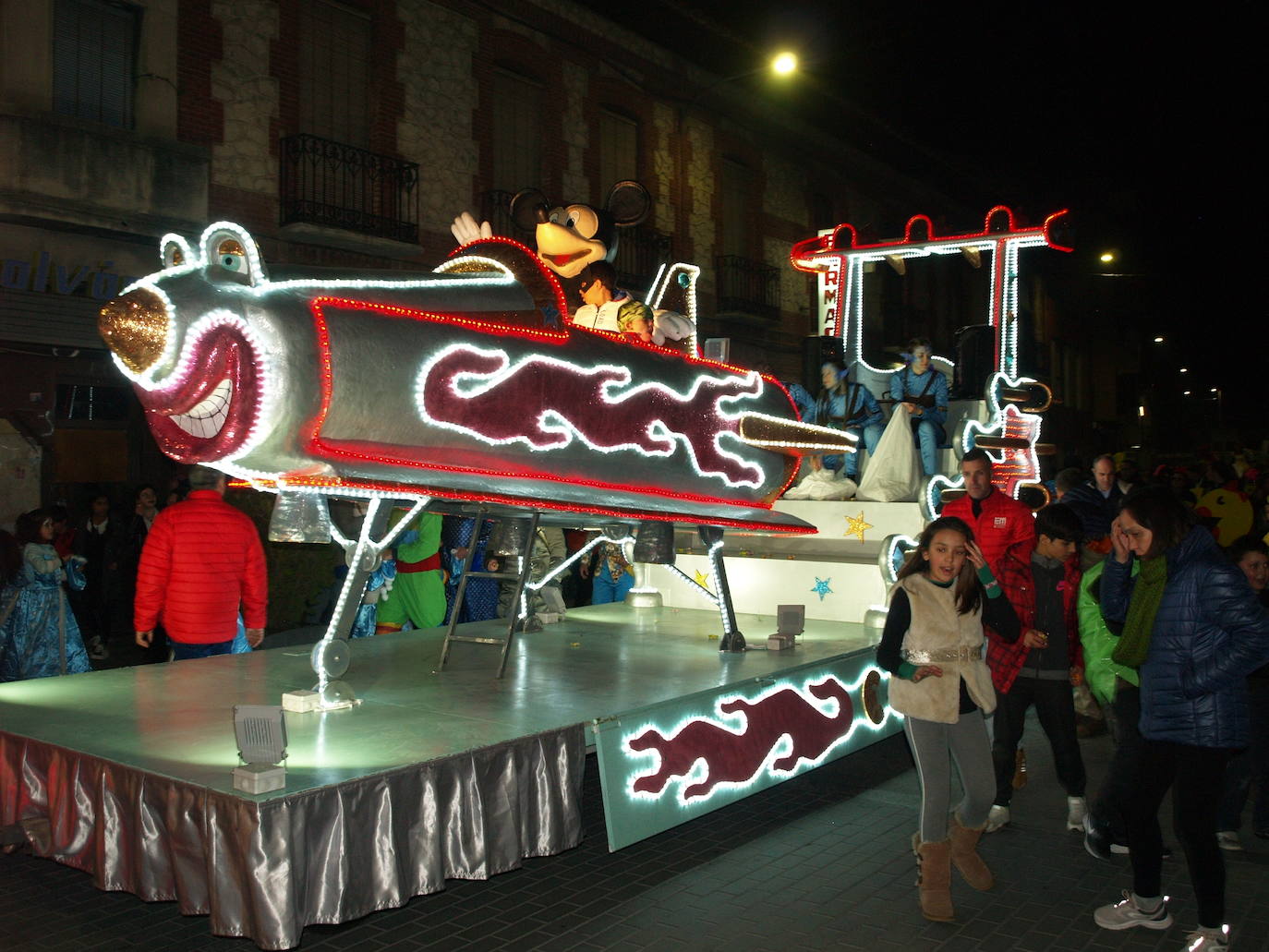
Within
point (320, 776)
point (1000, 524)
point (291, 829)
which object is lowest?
point (291, 829)

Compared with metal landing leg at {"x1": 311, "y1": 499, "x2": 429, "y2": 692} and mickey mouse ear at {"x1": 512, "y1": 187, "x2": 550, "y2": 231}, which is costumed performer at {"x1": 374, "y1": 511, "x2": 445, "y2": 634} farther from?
metal landing leg at {"x1": 311, "y1": 499, "x2": 429, "y2": 692}

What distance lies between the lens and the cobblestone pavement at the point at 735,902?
164 inches

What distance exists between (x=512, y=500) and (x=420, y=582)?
3.51 m

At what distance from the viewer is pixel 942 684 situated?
4.40 metres

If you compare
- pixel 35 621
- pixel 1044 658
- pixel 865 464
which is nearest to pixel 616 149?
pixel 865 464

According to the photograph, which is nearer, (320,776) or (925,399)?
(320,776)

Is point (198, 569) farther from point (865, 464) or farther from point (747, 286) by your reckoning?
point (747, 286)

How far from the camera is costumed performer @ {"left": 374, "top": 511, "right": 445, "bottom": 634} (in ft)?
26.3

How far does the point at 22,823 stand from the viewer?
13.7 feet

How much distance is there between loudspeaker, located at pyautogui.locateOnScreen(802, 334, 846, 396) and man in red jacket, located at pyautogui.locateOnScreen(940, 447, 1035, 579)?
121 inches

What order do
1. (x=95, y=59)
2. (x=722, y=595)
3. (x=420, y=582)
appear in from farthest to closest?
(x=95, y=59), (x=420, y=582), (x=722, y=595)

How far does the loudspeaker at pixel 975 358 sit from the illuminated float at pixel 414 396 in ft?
10.5

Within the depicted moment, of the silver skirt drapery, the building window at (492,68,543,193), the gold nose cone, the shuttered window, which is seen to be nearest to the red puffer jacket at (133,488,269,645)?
the silver skirt drapery

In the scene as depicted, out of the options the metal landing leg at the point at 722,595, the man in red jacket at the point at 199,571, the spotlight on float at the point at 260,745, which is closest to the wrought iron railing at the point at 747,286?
the metal landing leg at the point at 722,595
